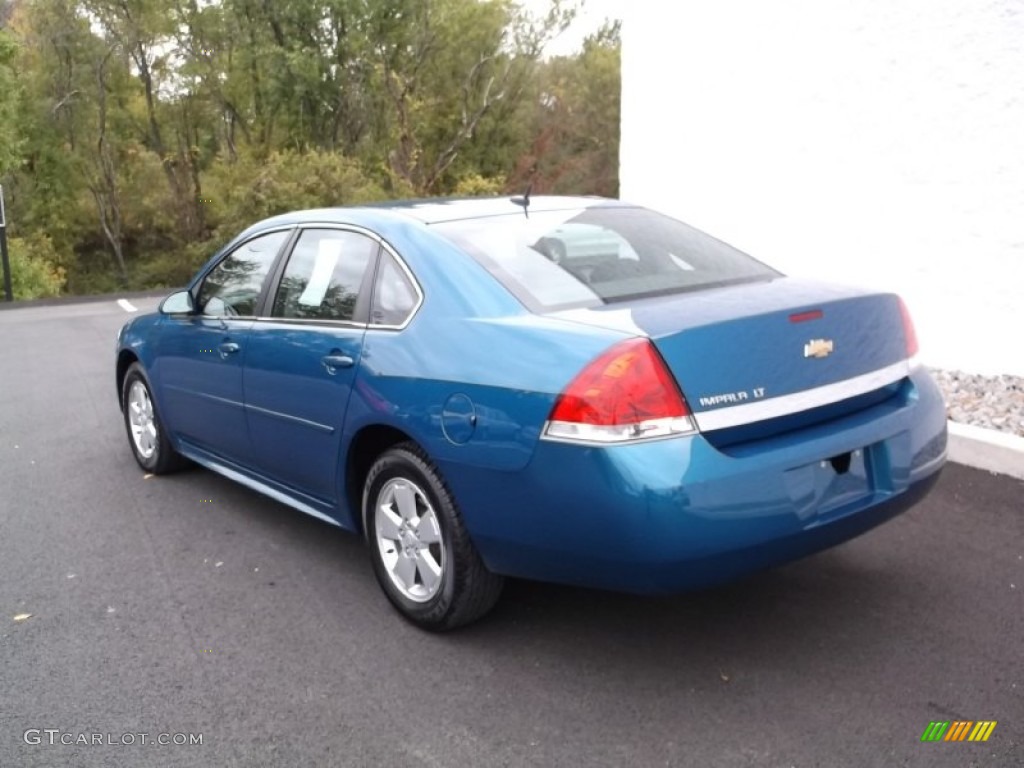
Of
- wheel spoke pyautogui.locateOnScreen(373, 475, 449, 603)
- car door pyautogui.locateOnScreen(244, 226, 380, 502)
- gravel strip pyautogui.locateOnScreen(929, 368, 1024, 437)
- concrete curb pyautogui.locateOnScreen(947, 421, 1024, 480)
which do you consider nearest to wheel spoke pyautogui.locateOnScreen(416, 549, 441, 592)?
wheel spoke pyautogui.locateOnScreen(373, 475, 449, 603)

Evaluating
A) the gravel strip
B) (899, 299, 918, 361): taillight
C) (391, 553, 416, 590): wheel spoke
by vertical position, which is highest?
(899, 299, 918, 361): taillight

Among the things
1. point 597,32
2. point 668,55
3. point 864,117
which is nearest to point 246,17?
point 597,32

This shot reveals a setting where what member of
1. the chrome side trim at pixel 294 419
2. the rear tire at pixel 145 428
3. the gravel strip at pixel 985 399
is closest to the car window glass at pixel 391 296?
the chrome side trim at pixel 294 419

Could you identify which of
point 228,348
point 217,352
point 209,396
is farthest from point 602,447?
point 209,396

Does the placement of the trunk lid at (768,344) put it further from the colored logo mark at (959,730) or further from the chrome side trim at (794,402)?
the colored logo mark at (959,730)

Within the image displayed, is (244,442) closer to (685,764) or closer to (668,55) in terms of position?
(685,764)

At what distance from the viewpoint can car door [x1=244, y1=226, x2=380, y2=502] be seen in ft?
13.2

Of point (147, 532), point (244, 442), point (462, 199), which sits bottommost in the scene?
point (147, 532)

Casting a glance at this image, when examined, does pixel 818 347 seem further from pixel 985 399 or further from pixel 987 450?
pixel 985 399

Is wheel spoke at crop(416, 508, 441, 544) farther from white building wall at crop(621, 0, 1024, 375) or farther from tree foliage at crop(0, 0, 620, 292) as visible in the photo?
tree foliage at crop(0, 0, 620, 292)

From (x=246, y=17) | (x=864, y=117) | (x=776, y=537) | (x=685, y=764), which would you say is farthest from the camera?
(x=246, y=17)

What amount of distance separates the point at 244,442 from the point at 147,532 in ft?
2.54

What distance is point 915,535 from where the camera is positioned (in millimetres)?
4559

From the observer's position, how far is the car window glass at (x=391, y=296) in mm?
3824
